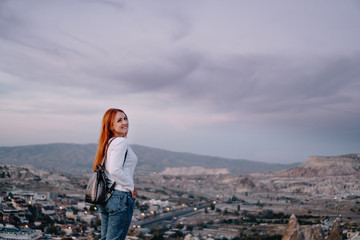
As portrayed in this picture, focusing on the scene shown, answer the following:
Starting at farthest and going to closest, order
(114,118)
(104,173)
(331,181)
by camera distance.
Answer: (331,181), (114,118), (104,173)

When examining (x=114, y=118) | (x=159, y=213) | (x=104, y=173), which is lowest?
(x=159, y=213)

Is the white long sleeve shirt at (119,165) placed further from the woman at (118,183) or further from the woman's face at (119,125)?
the woman's face at (119,125)

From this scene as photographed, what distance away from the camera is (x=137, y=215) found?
4316cm

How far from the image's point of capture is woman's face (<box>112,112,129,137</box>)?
145 inches

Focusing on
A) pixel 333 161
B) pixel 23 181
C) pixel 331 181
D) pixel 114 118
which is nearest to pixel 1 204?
pixel 23 181

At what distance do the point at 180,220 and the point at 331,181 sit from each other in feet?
135

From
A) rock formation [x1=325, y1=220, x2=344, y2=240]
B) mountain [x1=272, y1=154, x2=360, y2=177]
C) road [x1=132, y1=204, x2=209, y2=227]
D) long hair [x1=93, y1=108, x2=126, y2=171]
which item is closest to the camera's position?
long hair [x1=93, y1=108, x2=126, y2=171]

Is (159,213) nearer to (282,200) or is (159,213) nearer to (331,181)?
(282,200)

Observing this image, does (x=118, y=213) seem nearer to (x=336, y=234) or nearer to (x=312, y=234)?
(x=312, y=234)

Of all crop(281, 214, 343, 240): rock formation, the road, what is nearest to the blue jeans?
crop(281, 214, 343, 240): rock formation

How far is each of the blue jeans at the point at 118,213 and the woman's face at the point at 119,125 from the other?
642 mm

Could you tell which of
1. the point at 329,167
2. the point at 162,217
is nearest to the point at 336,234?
the point at 162,217

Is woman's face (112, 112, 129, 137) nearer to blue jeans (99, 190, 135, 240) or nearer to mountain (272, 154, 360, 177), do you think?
blue jeans (99, 190, 135, 240)

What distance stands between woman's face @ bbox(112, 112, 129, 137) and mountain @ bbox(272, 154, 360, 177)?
3094 inches
